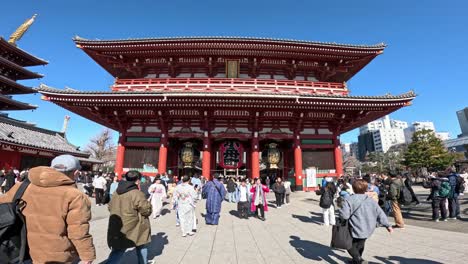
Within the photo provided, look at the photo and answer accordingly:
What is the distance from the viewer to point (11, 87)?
93.3 feet

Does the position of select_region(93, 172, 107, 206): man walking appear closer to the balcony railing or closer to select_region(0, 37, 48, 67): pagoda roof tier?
the balcony railing

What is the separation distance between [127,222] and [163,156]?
12.8m

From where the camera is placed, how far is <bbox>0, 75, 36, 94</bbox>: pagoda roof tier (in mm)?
26625

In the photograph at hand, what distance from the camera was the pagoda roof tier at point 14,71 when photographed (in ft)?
88.6

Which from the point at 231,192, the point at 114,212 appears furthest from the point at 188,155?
the point at 114,212

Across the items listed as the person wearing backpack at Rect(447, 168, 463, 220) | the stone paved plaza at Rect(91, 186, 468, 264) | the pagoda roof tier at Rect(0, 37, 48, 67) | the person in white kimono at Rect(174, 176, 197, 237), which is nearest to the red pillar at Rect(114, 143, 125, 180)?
the stone paved plaza at Rect(91, 186, 468, 264)

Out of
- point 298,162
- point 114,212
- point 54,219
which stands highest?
point 298,162

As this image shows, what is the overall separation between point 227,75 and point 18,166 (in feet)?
62.6

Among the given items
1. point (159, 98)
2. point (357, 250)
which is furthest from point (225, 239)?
point (159, 98)

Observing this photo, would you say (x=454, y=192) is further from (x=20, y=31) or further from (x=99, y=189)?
(x=20, y=31)

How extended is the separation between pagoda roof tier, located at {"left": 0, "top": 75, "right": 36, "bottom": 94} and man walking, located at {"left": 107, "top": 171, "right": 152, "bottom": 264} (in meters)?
32.8

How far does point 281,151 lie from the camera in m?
18.7

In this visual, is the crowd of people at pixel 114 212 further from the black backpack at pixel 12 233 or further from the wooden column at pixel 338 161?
the wooden column at pixel 338 161

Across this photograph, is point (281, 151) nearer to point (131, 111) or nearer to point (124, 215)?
point (131, 111)
